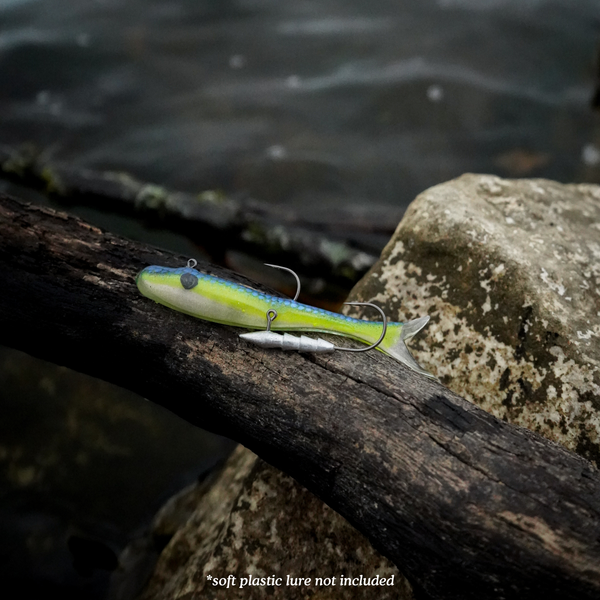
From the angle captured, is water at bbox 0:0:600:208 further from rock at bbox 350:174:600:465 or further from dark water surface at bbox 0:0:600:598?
rock at bbox 350:174:600:465

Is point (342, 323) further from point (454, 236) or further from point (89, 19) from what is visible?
point (89, 19)

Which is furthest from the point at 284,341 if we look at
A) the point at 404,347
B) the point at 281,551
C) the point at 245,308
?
the point at 281,551

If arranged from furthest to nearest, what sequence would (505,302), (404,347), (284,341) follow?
(505,302)
(404,347)
(284,341)

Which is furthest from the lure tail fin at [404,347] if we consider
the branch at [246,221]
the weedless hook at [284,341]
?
the branch at [246,221]

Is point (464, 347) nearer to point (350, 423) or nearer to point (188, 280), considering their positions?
point (350, 423)

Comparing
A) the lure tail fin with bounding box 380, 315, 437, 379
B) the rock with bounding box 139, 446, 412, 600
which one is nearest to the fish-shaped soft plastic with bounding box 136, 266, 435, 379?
the lure tail fin with bounding box 380, 315, 437, 379

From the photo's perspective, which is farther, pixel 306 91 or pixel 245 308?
pixel 306 91

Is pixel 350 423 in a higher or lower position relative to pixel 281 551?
higher
